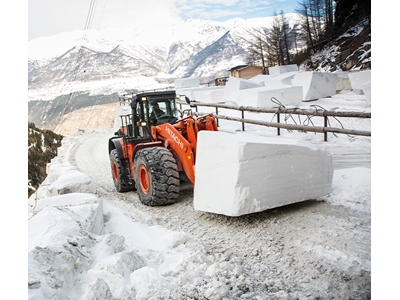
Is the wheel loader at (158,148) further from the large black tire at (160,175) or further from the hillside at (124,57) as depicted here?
the hillside at (124,57)

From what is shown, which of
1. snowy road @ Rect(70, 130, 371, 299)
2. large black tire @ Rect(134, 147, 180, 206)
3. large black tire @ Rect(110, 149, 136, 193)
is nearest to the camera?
snowy road @ Rect(70, 130, 371, 299)

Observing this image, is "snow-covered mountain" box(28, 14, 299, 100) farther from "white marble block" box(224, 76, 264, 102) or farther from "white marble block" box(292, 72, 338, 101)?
"white marble block" box(292, 72, 338, 101)

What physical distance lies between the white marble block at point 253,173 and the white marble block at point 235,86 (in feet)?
27.6

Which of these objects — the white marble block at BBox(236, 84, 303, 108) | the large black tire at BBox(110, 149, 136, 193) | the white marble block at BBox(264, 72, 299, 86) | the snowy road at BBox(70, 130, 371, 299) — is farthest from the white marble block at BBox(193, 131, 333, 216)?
the white marble block at BBox(264, 72, 299, 86)

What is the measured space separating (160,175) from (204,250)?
1554 millimetres

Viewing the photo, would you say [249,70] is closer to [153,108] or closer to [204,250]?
[153,108]

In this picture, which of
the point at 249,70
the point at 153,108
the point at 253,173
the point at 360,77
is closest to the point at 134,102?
the point at 153,108

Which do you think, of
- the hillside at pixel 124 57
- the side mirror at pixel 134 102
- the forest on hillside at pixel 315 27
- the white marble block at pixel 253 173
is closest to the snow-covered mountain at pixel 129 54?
the hillside at pixel 124 57

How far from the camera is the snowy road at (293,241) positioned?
241 centimetres

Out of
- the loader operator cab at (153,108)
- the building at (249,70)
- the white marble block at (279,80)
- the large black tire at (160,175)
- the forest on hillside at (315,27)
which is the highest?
the building at (249,70)

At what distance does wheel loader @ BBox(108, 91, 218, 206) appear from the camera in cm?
444

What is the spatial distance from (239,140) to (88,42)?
76.8 inches

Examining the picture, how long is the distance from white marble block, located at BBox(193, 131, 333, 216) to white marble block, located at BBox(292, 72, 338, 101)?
327 inches
